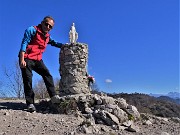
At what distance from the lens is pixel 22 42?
9422 mm

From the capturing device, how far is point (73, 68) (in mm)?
10883

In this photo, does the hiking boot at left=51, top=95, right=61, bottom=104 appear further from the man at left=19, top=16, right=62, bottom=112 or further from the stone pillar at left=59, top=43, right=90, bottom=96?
the stone pillar at left=59, top=43, right=90, bottom=96

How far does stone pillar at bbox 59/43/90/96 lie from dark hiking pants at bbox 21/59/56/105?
78cm

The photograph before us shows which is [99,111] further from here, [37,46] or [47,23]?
[47,23]

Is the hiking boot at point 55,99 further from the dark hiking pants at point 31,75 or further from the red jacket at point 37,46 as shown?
the red jacket at point 37,46

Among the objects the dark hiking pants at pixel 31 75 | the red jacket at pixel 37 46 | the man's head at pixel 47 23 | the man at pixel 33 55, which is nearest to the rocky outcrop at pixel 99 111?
the man at pixel 33 55

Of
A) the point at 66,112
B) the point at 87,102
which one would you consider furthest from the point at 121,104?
the point at 66,112

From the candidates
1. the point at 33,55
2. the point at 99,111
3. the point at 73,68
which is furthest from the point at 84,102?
the point at 33,55

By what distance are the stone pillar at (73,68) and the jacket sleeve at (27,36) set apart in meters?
1.55

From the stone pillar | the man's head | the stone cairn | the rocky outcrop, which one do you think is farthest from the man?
the stone pillar

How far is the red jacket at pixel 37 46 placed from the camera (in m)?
9.60

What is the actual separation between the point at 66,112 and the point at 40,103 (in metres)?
1.67

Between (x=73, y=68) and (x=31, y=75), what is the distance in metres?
1.68

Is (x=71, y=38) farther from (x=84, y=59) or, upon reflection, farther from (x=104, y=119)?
(x=104, y=119)
